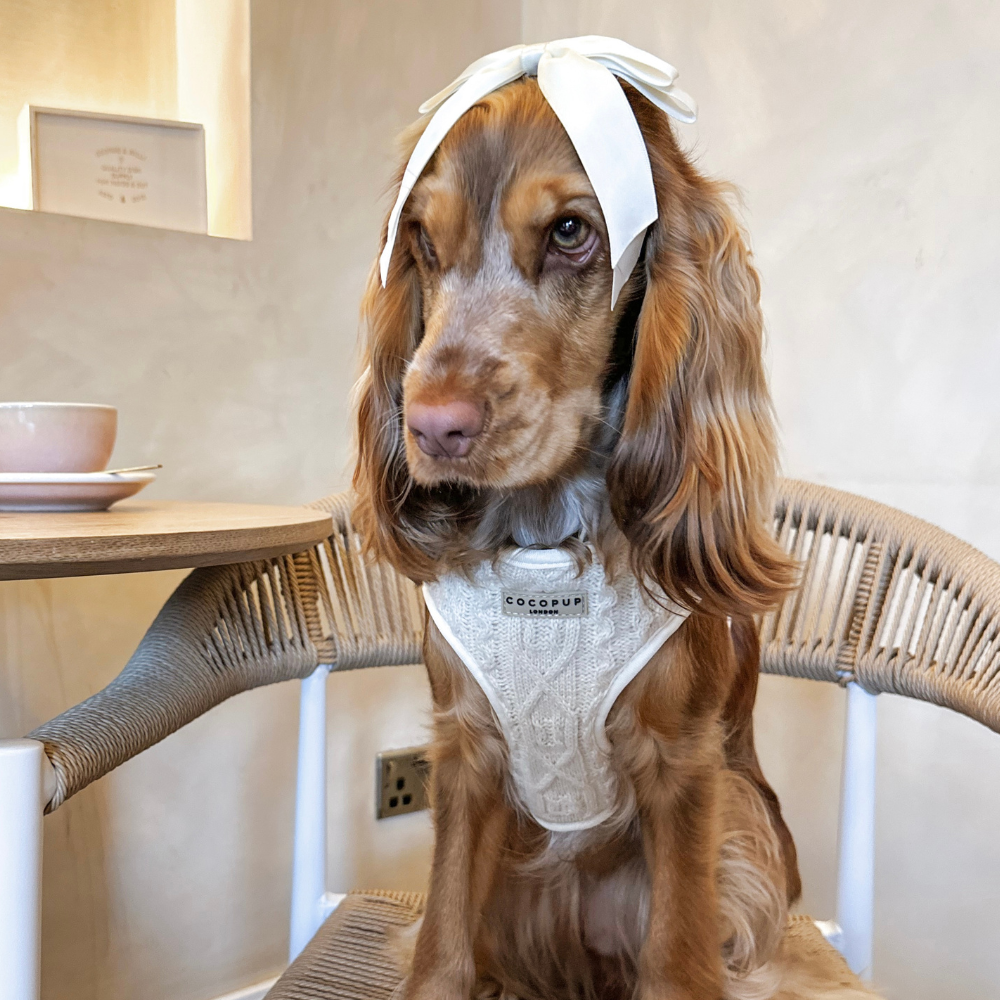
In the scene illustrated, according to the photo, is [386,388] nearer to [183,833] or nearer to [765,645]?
[765,645]

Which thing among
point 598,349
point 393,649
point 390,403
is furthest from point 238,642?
point 598,349

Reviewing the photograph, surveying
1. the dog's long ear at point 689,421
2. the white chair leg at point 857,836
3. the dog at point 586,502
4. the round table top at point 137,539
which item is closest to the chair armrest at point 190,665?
the round table top at point 137,539

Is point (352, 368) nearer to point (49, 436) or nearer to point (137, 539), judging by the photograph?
point (49, 436)

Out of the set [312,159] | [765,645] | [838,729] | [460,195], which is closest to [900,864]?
[838,729]

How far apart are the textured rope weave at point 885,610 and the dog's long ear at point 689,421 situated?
0.38 meters

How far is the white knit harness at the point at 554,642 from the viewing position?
882 millimetres

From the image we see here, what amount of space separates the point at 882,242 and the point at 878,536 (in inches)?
22.4

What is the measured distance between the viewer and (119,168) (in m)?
1.63

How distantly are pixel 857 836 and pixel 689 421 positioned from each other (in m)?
0.71

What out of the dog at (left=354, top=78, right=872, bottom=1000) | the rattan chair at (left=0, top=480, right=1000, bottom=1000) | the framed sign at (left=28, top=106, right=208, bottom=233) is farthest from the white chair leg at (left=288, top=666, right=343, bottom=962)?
the framed sign at (left=28, top=106, right=208, bottom=233)

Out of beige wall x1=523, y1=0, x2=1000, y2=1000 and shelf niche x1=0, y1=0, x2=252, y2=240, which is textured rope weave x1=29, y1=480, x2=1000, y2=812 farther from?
shelf niche x1=0, y1=0, x2=252, y2=240

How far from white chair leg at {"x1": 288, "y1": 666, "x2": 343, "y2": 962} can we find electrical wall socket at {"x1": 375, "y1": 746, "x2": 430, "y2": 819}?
68 cm

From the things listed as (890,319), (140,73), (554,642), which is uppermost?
(140,73)

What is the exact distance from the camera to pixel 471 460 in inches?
30.6
